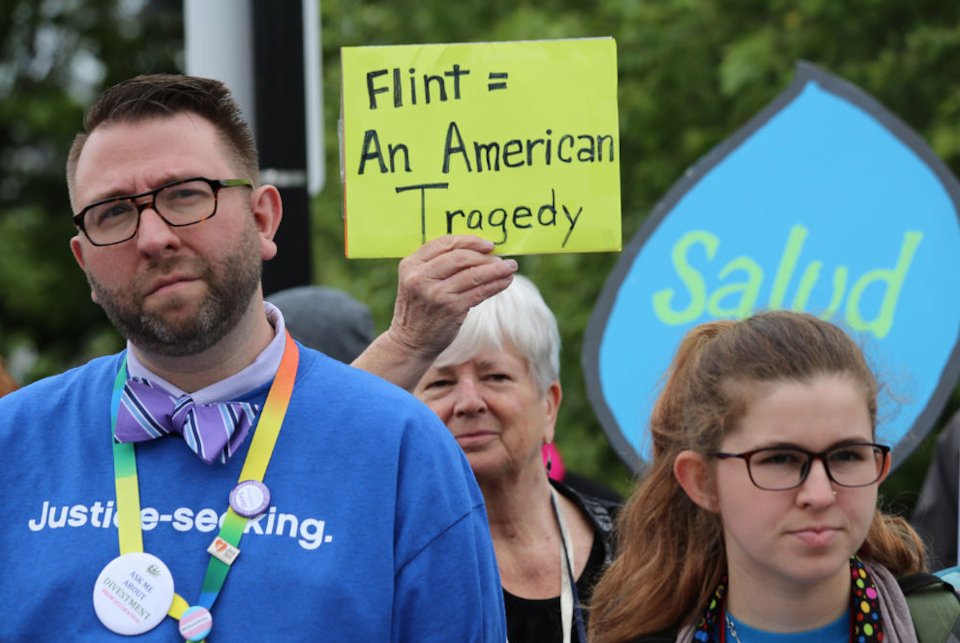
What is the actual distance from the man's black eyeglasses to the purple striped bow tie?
0.80 ft

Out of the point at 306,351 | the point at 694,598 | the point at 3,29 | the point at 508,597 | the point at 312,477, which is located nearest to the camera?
the point at 312,477

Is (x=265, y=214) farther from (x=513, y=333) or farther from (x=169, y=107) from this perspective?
(x=513, y=333)

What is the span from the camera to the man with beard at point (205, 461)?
226cm

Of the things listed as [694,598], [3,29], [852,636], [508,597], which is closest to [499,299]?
[508,597]

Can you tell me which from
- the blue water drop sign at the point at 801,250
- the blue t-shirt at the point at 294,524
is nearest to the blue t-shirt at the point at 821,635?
the blue t-shirt at the point at 294,524

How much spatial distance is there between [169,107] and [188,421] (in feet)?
1.67

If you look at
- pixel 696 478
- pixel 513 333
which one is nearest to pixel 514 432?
pixel 513 333

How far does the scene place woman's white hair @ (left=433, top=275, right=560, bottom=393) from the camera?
3.57m

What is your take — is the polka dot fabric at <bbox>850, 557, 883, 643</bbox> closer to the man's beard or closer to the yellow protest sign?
the yellow protest sign

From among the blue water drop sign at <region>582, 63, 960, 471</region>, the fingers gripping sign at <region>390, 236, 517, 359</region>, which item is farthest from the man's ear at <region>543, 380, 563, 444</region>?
the fingers gripping sign at <region>390, 236, 517, 359</region>

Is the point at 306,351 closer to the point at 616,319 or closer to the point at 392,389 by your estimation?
the point at 392,389

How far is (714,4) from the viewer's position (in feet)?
25.5

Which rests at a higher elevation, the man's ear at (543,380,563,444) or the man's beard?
the man's beard

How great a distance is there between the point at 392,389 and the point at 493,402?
43.2 inches
